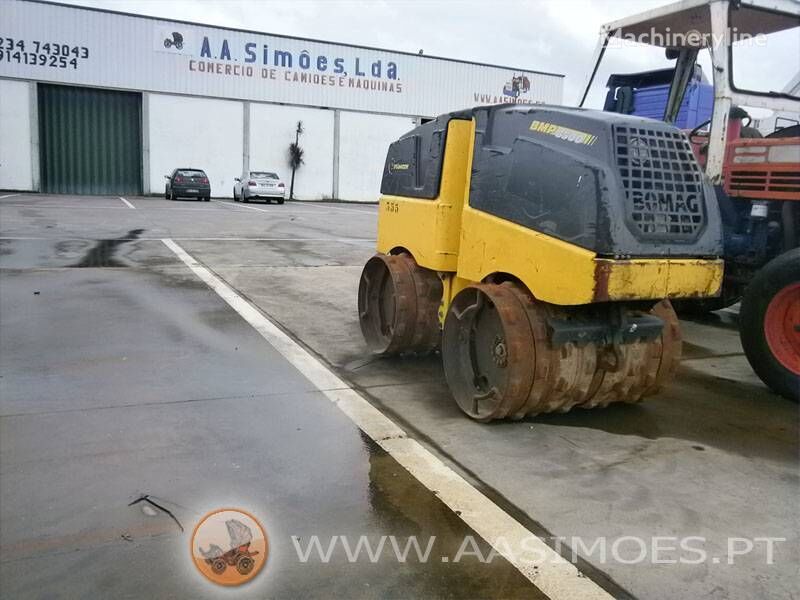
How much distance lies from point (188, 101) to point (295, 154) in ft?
20.0

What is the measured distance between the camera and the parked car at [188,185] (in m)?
30.4

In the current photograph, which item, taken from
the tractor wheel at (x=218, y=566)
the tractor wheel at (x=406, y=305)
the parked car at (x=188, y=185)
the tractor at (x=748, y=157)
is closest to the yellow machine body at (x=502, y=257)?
the tractor wheel at (x=406, y=305)

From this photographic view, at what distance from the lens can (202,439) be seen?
13.5ft

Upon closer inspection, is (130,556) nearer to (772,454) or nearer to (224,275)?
(772,454)

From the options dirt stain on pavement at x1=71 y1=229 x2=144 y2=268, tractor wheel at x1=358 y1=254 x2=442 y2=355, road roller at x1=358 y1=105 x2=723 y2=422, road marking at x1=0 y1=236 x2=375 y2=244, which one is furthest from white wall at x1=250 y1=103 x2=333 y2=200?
road roller at x1=358 y1=105 x2=723 y2=422

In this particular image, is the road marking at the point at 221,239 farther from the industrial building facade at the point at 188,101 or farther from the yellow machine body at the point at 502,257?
the industrial building facade at the point at 188,101

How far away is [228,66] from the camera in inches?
1427

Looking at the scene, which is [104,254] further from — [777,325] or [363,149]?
[363,149]

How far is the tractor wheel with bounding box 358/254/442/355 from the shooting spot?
18.5ft

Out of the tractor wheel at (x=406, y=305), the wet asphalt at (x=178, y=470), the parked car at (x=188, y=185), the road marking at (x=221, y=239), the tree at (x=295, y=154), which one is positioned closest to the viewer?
the wet asphalt at (x=178, y=470)

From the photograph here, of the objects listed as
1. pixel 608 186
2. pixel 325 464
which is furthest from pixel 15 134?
pixel 608 186

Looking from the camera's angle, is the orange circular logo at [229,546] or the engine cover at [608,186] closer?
the orange circular logo at [229,546]

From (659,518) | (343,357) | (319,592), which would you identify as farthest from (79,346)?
(659,518)

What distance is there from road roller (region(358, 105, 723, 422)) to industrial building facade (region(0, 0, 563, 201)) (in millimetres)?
33370
